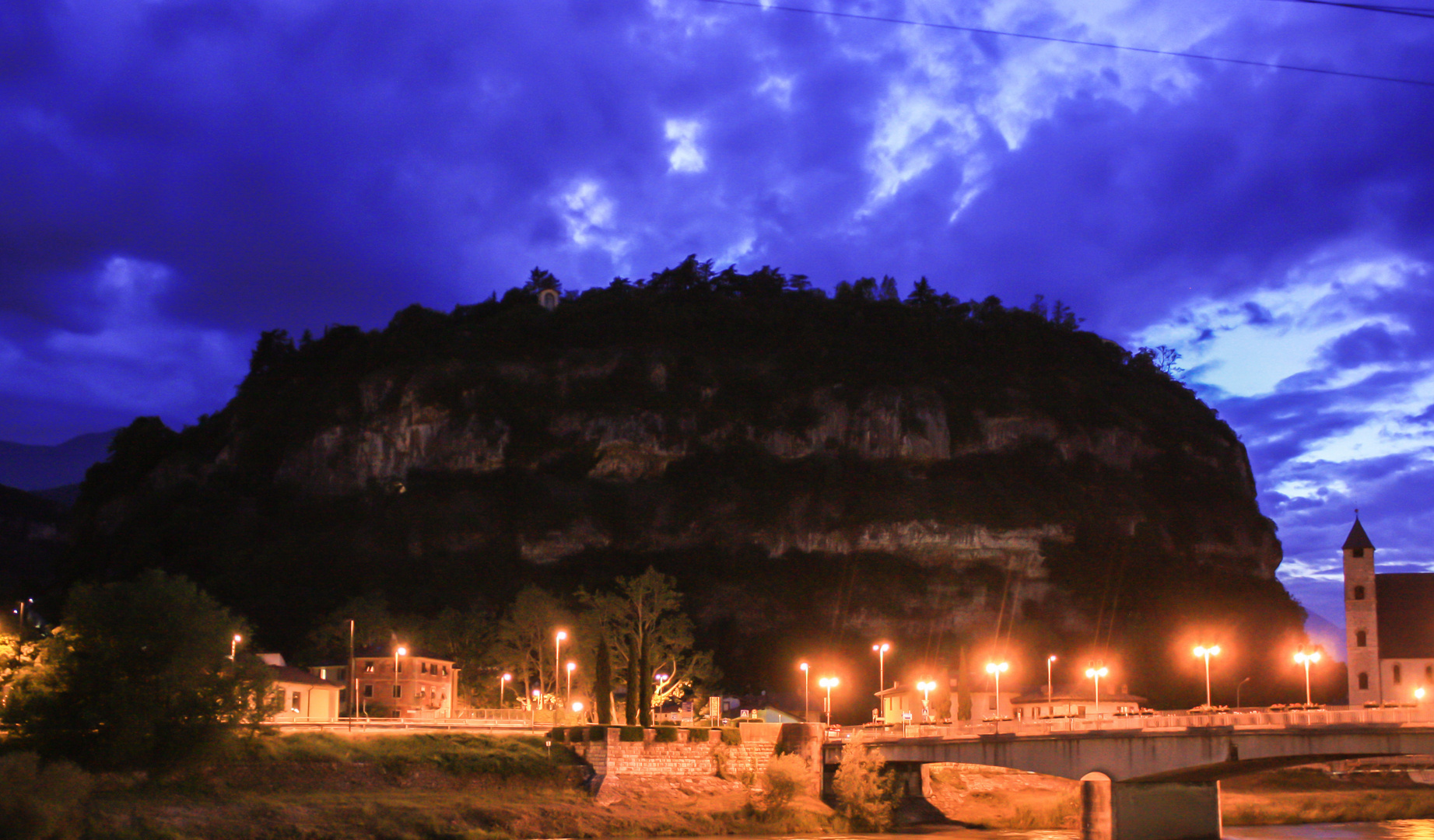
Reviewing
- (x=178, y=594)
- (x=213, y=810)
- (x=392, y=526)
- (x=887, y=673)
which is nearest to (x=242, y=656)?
(x=178, y=594)

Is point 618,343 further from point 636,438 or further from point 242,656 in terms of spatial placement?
point 242,656

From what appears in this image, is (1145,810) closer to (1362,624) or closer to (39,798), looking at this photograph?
(1362,624)

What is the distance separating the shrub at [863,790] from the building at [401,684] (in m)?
34.7

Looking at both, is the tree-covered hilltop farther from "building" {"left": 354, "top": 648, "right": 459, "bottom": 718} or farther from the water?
the water

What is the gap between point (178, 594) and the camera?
55250 mm

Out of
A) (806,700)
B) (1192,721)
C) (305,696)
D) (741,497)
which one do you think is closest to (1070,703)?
(806,700)

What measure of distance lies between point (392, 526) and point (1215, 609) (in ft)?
327

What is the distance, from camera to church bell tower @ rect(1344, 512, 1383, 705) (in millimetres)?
84688

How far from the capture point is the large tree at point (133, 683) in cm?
5156

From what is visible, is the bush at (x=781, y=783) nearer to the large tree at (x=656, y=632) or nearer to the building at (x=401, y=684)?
the large tree at (x=656, y=632)

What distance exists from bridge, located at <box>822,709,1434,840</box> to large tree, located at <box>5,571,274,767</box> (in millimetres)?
32584

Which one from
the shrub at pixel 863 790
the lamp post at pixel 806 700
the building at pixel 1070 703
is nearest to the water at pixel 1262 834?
the shrub at pixel 863 790

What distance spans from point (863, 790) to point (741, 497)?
345ft

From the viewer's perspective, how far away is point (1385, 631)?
3366 inches
